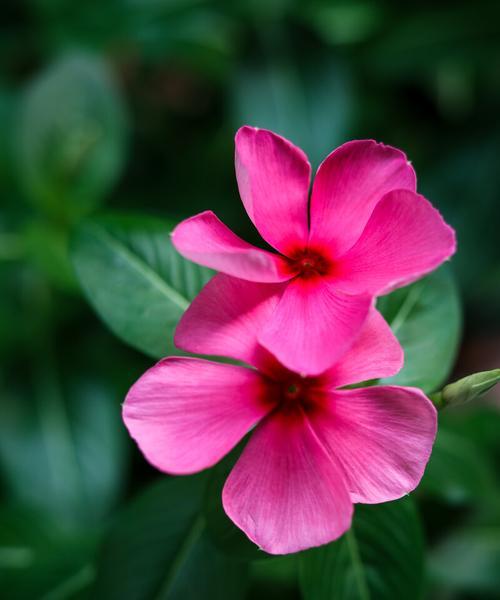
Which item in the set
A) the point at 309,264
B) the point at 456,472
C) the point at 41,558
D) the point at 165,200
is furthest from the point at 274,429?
the point at 165,200

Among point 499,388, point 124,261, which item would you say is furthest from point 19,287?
point 499,388

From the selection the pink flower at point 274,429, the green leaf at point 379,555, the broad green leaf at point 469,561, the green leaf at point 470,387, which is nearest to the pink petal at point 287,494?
the pink flower at point 274,429

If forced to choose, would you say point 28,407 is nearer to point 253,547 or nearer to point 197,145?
point 197,145

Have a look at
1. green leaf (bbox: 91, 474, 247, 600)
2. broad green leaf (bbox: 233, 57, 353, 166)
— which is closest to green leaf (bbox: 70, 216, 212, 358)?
green leaf (bbox: 91, 474, 247, 600)

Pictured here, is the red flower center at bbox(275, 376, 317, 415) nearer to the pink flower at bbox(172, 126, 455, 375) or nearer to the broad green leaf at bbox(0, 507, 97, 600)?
the pink flower at bbox(172, 126, 455, 375)

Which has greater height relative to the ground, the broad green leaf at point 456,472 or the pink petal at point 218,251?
the pink petal at point 218,251

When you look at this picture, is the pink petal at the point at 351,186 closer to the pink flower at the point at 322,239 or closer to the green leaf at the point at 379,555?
the pink flower at the point at 322,239

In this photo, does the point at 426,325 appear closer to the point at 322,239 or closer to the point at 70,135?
the point at 322,239
